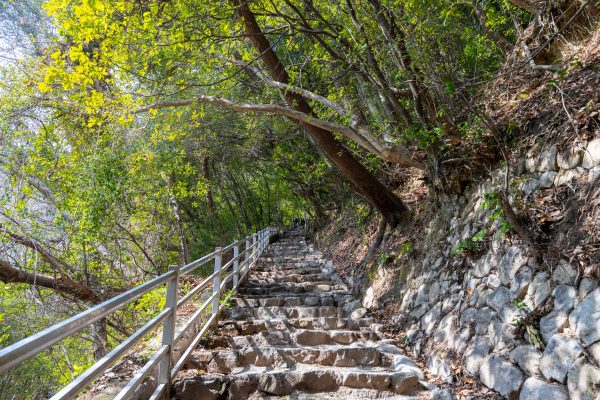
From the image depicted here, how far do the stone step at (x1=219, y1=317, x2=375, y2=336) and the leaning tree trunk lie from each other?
2408mm

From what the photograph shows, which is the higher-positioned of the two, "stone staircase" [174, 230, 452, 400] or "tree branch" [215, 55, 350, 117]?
"tree branch" [215, 55, 350, 117]

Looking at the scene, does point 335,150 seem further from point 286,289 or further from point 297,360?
point 297,360

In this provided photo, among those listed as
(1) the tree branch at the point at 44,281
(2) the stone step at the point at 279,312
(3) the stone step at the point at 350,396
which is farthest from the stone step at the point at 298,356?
(1) the tree branch at the point at 44,281

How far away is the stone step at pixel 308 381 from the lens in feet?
10.8

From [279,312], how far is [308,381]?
202 cm

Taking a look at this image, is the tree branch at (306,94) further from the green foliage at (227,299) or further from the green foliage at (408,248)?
the green foliage at (227,299)

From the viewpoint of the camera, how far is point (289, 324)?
4.96m

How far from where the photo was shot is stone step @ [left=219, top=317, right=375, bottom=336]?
4777 millimetres

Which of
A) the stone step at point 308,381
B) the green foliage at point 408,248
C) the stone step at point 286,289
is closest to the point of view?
the stone step at point 308,381

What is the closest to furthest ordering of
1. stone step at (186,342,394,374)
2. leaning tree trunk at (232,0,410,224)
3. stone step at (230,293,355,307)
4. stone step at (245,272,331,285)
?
1. stone step at (186,342,394,374)
2. stone step at (230,293,355,307)
3. leaning tree trunk at (232,0,410,224)
4. stone step at (245,272,331,285)

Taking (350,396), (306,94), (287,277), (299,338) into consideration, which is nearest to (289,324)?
(299,338)

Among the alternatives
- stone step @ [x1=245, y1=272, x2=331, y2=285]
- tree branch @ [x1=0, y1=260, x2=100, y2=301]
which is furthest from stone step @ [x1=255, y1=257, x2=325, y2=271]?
tree branch @ [x1=0, y1=260, x2=100, y2=301]

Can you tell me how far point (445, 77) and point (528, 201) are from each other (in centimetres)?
146

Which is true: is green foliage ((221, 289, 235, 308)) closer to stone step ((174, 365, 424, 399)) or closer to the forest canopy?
the forest canopy
